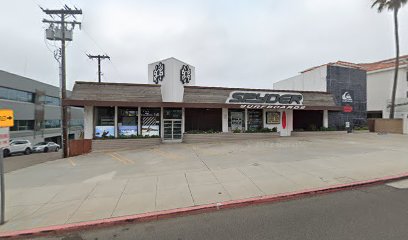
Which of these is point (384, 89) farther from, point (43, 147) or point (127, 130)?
point (43, 147)

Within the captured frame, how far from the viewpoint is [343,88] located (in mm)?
26703

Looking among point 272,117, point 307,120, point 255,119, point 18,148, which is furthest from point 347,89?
point 18,148

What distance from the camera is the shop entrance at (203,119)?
2052 centimetres

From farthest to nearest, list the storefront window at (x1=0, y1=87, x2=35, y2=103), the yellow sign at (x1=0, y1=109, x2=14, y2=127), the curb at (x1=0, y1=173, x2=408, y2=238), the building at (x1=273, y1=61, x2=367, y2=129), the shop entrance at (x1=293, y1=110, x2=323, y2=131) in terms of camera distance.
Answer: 1. the storefront window at (x1=0, y1=87, x2=35, y2=103)
2. the building at (x1=273, y1=61, x2=367, y2=129)
3. the shop entrance at (x1=293, y1=110, x2=323, y2=131)
4. the yellow sign at (x1=0, y1=109, x2=14, y2=127)
5. the curb at (x1=0, y1=173, x2=408, y2=238)

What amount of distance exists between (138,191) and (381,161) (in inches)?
386

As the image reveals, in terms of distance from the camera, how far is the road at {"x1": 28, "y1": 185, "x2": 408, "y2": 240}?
400 centimetres

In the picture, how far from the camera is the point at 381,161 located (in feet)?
31.2

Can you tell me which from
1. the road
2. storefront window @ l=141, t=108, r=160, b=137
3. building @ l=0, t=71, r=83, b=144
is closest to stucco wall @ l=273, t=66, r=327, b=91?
storefront window @ l=141, t=108, r=160, b=137

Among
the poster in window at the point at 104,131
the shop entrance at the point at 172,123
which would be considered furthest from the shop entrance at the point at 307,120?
the poster in window at the point at 104,131

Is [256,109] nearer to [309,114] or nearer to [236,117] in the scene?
[236,117]

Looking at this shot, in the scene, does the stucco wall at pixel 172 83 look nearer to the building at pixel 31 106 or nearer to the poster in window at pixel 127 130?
the poster in window at pixel 127 130

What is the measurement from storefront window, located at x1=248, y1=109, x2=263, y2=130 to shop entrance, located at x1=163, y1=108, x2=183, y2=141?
680 centimetres

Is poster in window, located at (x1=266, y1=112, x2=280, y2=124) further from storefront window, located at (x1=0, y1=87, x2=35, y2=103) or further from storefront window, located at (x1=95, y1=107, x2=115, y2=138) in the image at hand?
storefront window, located at (x1=0, y1=87, x2=35, y2=103)

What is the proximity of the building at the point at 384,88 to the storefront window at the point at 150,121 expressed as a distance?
33.7m
